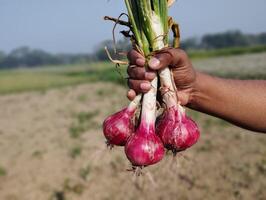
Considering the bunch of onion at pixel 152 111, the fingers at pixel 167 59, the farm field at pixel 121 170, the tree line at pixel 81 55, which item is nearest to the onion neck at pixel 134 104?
the bunch of onion at pixel 152 111

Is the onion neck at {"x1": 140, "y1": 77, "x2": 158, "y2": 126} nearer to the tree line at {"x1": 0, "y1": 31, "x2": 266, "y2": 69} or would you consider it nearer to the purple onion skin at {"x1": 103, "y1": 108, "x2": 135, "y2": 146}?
the purple onion skin at {"x1": 103, "y1": 108, "x2": 135, "y2": 146}

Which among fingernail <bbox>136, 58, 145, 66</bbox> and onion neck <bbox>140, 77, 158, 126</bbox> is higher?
fingernail <bbox>136, 58, 145, 66</bbox>

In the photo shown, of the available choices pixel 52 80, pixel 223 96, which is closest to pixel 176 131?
pixel 223 96

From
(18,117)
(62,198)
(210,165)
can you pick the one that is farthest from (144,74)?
(18,117)

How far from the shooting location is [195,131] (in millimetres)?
2035

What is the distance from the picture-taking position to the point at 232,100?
2455 mm

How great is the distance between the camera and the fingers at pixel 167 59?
1.92 m

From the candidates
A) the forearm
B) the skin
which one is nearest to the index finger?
the skin

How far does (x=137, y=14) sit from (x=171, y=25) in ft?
0.54

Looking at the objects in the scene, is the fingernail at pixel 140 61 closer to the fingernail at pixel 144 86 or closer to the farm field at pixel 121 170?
the fingernail at pixel 144 86

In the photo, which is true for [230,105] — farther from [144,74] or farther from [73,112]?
[73,112]

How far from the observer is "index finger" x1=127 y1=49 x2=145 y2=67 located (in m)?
1.96

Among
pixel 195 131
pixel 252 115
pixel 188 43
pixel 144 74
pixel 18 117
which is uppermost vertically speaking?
pixel 144 74

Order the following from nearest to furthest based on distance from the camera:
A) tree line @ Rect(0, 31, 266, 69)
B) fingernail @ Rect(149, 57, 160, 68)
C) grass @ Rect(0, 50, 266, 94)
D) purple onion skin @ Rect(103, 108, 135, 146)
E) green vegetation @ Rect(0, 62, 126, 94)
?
fingernail @ Rect(149, 57, 160, 68)
purple onion skin @ Rect(103, 108, 135, 146)
grass @ Rect(0, 50, 266, 94)
green vegetation @ Rect(0, 62, 126, 94)
tree line @ Rect(0, 31, 266, 69)
